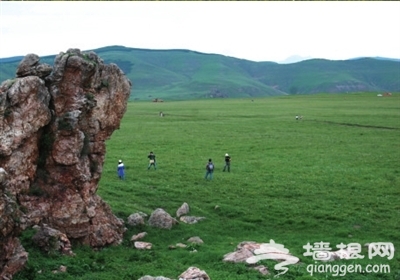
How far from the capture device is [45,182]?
3027cm

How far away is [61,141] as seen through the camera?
3028 cm

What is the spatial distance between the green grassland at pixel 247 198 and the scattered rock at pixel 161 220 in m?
0.52

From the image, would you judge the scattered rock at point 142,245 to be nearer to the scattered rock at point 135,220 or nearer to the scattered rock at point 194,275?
the scattered rock at point 135,220

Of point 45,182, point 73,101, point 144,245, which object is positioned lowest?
point 144,245

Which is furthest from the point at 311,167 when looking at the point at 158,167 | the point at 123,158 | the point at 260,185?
the point at 123,158

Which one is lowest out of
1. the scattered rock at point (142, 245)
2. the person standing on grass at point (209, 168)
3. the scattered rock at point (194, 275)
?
the scattered rock at point (142, 245)

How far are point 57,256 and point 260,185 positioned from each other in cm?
2481

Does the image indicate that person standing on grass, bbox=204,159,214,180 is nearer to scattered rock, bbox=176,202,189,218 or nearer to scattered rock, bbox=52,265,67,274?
scattered rock, bbox=176,202,189,218

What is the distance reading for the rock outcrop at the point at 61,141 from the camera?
27594 mm

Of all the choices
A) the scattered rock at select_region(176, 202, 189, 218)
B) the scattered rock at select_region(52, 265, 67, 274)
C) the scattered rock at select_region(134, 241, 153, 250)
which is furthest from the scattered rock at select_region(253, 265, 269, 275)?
the scattered rock at select_region(176, 202, 189, 218)

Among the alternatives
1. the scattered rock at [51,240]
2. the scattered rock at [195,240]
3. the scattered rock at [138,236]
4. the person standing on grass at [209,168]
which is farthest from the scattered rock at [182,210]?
the scattered rock at [51,240]

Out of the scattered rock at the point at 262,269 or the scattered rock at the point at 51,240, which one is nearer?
the scattered rock at the point at 262,269

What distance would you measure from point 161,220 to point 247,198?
10783mm

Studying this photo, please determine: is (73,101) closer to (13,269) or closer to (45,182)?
(45,182)
